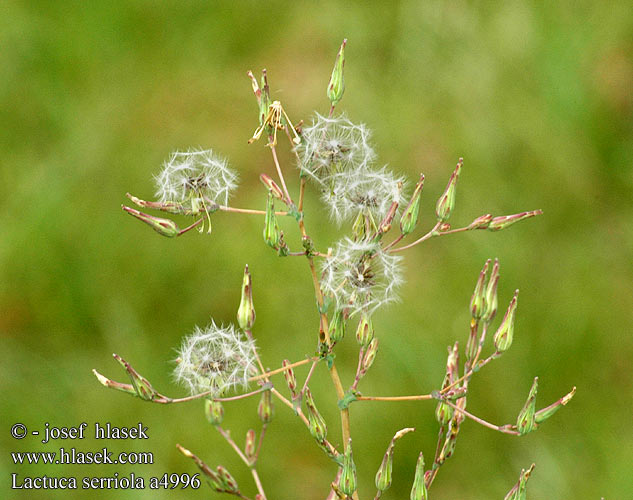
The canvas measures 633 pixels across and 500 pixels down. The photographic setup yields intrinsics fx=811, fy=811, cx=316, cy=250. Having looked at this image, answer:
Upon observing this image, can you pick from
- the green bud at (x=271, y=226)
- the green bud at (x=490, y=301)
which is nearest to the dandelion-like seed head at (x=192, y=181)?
the green bud at (x=271, y=226)

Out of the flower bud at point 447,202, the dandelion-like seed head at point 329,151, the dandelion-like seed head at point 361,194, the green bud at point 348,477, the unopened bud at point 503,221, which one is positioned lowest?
the green bud at point 348,477

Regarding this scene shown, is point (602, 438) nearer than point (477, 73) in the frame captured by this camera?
Yes

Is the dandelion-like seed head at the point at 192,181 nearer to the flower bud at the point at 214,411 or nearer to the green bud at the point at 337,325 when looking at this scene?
the green bud at the point at 337,325

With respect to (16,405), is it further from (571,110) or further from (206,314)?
(571,110)

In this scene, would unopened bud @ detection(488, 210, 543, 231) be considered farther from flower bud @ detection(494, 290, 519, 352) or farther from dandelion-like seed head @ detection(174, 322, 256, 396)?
dandelion-like seed head @ detection(174, 322, 256, 396)

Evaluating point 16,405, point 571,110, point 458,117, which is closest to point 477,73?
point 458,117
